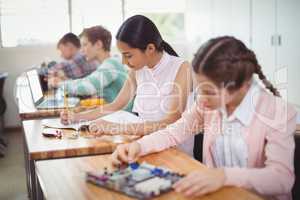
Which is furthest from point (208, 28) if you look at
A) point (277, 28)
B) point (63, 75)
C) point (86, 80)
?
point (86, 80)

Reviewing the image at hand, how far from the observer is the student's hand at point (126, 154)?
1.67 m

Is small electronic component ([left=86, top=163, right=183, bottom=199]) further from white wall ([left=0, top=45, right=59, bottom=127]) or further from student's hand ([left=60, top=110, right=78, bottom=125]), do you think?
white wall ([left=0, top=45, right=59, bottom=127])

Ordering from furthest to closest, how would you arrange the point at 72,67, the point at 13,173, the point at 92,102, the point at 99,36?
the point at 72,67, the point at 13,173, the point at 99,36, the point at 92,102

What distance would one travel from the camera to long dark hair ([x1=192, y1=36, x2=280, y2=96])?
59.1 inches

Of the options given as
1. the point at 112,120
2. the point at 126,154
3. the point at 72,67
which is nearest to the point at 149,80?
the point at 112,120

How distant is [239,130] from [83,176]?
1.96ft

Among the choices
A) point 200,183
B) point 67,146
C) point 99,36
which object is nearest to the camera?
point 200,183

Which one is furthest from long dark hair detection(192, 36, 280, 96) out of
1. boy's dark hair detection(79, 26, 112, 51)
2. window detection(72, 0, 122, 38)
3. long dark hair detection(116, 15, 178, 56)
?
window detection(72, 0, 122, 38)

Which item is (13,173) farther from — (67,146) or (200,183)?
(200,183)

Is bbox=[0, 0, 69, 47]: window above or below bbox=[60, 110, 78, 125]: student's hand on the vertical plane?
above

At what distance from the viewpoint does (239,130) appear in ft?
5.34

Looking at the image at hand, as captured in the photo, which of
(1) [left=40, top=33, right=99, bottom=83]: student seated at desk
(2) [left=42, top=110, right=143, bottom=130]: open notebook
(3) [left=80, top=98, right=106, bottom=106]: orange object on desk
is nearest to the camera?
(2) [left=42, top=110, right=143, bottom=130]: open notebook

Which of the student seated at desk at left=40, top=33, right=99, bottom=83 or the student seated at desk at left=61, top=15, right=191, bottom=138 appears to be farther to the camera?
the student seated at desk at left=40, top=33, right=99, bottom=83

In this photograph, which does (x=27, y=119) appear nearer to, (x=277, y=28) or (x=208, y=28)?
(x=277, y=28)
